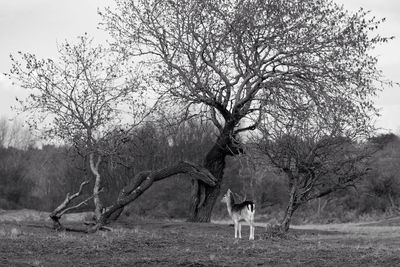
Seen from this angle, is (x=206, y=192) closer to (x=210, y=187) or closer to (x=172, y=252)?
(x=210, y=187)

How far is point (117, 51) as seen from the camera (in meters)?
26.1

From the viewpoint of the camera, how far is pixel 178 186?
1929 inches

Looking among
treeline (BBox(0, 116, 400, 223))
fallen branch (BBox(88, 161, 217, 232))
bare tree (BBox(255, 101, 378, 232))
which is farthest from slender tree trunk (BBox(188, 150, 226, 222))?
treeline (BBox(0, 116, 400, 223))

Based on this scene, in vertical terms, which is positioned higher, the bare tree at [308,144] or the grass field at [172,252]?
the bare tree at [308,144]

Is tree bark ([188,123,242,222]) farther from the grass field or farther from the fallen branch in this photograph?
the grass field

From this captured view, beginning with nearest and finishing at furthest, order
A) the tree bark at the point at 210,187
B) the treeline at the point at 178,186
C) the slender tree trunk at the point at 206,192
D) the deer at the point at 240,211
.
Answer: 1. the deer at the point at 240,211
2. the tree bark at the point at 210,187
3. the slender tree trunk at the point at 206,192
4. the treeline at the point at 178,186

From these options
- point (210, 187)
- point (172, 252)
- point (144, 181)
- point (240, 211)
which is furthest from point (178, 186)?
point (172, 252)

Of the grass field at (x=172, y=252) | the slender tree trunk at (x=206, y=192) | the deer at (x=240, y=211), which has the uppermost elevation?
the slender tree trunk at (x=206, y=192)

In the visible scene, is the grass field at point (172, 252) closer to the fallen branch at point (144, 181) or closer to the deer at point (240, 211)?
the deer at point (240, 211)

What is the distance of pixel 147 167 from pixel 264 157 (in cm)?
2144

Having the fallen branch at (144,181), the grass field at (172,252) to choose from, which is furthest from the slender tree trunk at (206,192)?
the grass field at (172,252)

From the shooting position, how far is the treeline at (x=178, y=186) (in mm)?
45094

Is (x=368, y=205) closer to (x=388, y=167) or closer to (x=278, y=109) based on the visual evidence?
(x=388, y=167)

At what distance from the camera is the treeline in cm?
4509
